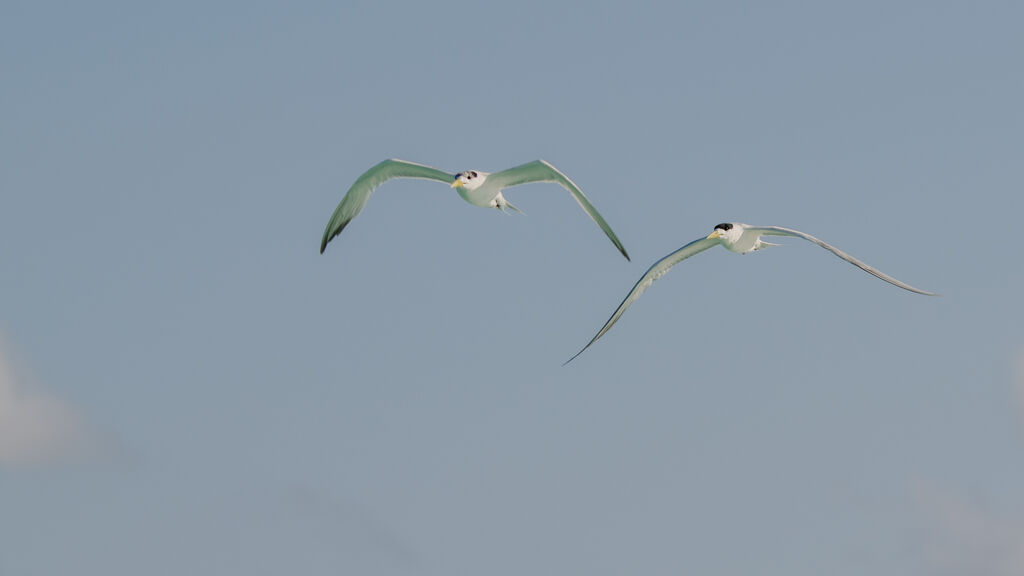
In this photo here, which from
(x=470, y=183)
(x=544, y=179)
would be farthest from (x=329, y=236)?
(x=544, y=179)

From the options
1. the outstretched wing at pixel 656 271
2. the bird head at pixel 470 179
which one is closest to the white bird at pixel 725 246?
the outstretched wing at pixel 656 271

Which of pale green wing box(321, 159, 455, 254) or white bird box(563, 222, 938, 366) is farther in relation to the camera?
pale green wing box(321, 159, 455, 254)

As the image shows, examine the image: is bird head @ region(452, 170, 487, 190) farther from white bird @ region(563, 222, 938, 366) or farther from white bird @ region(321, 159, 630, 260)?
white bird @ region(563, 222, 938, 366)

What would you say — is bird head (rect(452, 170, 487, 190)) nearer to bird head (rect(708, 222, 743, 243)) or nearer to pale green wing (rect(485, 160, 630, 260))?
pale green wing (rect(485, 160, 630, 260))

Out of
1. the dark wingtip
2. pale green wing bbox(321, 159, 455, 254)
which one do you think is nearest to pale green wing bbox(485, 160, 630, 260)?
pale green wing bbox(321, 159, 455, 254)

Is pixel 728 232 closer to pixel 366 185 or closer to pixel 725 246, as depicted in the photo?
pixel 725 246

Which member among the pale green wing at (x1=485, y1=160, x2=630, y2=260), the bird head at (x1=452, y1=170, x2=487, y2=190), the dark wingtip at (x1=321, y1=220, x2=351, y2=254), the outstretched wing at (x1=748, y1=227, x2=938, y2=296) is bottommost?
the outstretched wing at (x1=748, y1=227, x2=938, y2=296)

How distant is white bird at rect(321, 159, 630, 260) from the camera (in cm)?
4619

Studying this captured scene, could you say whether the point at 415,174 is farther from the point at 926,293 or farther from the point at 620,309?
the point at 926,293

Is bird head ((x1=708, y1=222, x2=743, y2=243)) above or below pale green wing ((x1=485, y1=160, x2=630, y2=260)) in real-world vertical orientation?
below

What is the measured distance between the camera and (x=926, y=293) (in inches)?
1531

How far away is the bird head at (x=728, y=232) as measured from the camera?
159 feet

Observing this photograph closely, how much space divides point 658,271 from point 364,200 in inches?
472

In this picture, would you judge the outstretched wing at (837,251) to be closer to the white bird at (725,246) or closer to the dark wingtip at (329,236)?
the white bird at (725,246)
